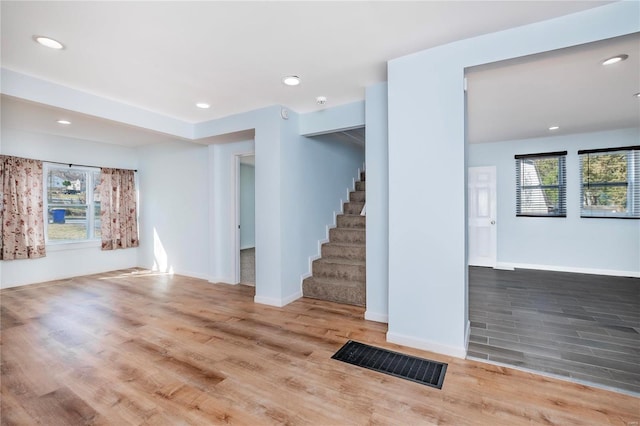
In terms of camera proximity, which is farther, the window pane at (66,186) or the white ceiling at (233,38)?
the window pane at (66,186)

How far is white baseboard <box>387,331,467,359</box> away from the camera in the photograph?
239 centimetres

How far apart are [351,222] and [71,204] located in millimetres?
5246

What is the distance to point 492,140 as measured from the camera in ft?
18.5

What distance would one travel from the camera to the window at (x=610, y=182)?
480cm

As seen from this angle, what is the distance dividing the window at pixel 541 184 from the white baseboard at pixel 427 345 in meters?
4.43

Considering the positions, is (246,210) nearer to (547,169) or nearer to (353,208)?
(353,208)

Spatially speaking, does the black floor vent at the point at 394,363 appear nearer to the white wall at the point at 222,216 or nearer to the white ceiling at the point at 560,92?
the white ceiling at the point at 560,92

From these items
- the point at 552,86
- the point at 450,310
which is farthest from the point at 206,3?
the point at 552,86

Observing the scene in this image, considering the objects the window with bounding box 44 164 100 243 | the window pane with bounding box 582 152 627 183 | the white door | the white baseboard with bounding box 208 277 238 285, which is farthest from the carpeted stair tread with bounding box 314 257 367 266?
the window with bounding box 44 164 100 243

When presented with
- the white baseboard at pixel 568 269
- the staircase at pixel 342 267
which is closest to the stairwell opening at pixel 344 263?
the staircase at pixel 342 267

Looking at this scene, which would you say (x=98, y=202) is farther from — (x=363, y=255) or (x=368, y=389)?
(x=368, y=389)

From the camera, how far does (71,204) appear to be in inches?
211

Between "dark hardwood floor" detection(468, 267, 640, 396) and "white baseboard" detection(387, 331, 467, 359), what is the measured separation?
0.14m

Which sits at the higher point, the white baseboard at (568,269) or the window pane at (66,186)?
the window pane at (66,186)
